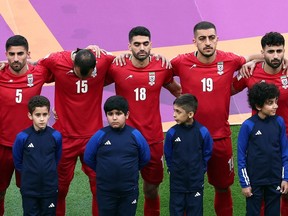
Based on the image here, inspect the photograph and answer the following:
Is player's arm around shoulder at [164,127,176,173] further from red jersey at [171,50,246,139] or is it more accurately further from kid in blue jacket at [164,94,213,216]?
red jersey at [171,50,246,139]

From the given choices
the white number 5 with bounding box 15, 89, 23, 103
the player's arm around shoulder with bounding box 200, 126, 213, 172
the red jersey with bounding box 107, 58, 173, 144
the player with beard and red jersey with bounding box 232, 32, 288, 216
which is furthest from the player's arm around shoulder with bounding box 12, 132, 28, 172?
the player with beard and red jersey with bounding box 232, 32, 288, 216

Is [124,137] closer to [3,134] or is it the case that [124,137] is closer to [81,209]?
[3,134]

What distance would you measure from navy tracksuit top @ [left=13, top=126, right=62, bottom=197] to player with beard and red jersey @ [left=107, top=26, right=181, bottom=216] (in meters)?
1.01

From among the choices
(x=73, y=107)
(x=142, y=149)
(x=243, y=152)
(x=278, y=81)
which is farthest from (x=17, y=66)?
(x=278, y=81)

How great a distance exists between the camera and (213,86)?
7555mm

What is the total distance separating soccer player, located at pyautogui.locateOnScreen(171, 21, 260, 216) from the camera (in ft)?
24.8

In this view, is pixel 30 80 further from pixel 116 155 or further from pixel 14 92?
pixel 116 155

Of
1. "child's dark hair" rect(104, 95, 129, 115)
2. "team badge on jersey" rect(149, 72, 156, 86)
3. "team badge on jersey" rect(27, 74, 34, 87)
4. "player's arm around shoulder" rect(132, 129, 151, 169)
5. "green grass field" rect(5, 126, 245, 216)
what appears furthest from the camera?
"green grass field" rect(5, 126, 245, 216)

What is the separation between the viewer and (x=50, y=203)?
23.4 feet

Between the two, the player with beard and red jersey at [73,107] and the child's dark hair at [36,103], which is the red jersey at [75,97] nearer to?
the player with beard and red jersey at [73,107]

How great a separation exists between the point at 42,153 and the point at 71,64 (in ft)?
3.75

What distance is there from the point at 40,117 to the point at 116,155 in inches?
34.5

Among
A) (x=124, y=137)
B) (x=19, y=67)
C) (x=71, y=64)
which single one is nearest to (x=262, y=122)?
(x=124, y=137)

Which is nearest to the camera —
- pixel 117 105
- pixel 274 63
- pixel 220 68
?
pixel 117 105
